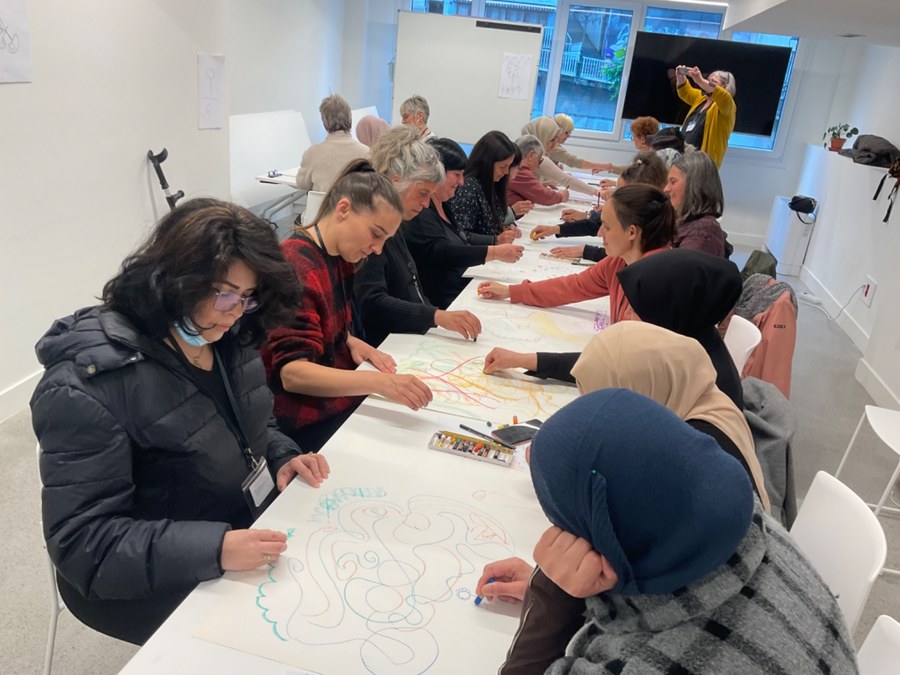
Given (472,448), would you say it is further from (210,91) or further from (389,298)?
(210,91)

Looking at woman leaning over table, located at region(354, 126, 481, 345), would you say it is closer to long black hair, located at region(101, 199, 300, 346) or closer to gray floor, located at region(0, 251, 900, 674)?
long black hair, located at region(101, 199, 300, 346)

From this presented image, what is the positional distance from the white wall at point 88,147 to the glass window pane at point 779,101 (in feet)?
20.1

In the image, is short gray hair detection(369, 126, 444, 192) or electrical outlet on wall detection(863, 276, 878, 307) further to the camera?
electrical outlet on wall detection(863, 276, 878, 307)

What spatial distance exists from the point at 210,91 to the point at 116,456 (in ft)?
12.0

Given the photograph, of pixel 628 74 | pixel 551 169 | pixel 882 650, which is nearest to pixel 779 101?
pixel 628 74

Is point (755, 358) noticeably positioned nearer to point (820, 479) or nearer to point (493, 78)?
point (820, 479)

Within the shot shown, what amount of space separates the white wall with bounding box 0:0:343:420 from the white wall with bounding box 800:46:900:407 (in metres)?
4.23

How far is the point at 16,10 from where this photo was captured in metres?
2.64

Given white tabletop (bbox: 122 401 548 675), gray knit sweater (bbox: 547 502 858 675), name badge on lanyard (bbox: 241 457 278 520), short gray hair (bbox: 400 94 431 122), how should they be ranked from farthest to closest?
short gray hair (bbox: 400 94 431 122)
name badge on lanyard (bbox: 241 457 278 520)
white tabletop (bbox: 122 401 548 675)
gray knit sweater (bbox: 547 502 858 675)

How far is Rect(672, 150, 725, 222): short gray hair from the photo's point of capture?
10.3ft

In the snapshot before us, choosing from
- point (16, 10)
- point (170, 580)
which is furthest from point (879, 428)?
point (16, 10)

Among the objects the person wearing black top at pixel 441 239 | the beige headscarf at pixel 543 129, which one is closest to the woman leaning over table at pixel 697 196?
the person wearing black top at pixel 441 239

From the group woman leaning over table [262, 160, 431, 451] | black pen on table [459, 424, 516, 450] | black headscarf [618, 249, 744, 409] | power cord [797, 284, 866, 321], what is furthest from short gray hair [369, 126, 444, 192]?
power cord [797, 284, 866, 321]

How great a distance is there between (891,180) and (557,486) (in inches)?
214
